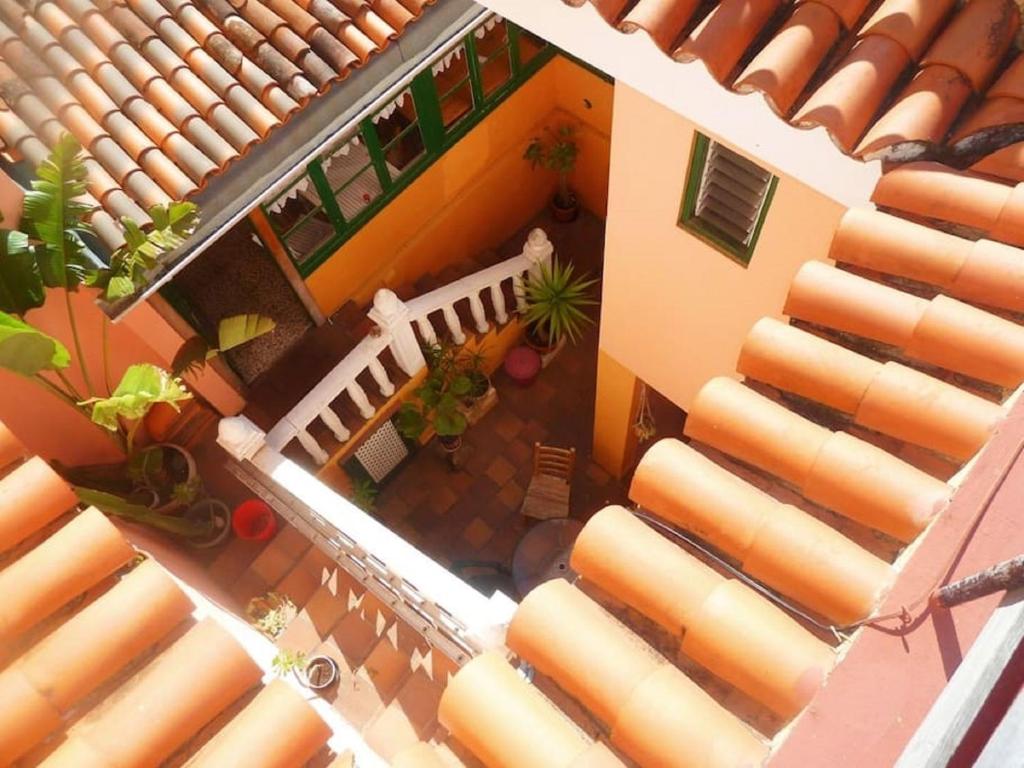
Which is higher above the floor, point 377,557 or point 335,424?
point 335,424

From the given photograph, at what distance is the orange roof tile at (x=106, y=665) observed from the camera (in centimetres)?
429

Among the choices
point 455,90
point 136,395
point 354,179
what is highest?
point 455,90

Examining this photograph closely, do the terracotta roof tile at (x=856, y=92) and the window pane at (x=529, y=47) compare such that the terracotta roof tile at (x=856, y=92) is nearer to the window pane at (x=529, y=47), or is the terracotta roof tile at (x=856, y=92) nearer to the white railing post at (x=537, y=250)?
the white railing post at (x=537, y=250)

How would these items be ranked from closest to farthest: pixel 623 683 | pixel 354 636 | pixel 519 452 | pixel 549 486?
pixel 623 683, pixel 354 636, pixel 549 486, pixel 519 452

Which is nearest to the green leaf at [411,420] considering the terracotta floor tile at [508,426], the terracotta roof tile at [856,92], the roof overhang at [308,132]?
the terracotta floor tile at [508,426]

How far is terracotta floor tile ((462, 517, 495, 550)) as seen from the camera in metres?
11.0

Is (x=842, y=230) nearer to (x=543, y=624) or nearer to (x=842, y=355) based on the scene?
(x=842, y=355)

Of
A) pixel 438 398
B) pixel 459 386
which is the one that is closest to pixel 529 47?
pixel 459 386

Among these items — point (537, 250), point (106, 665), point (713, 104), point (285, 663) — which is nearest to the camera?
point (106, 665)

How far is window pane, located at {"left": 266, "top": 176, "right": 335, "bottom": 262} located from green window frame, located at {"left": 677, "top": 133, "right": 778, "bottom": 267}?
16.3ft

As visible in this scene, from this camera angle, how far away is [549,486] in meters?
10.8

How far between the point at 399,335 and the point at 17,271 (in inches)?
158

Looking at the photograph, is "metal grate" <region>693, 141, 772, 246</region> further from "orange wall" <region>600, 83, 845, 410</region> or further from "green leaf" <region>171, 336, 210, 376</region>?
"green leaf" <region>171, 336, 210, 376</region>

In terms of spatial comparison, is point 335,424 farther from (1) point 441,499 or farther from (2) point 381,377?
(1) point 441,499
